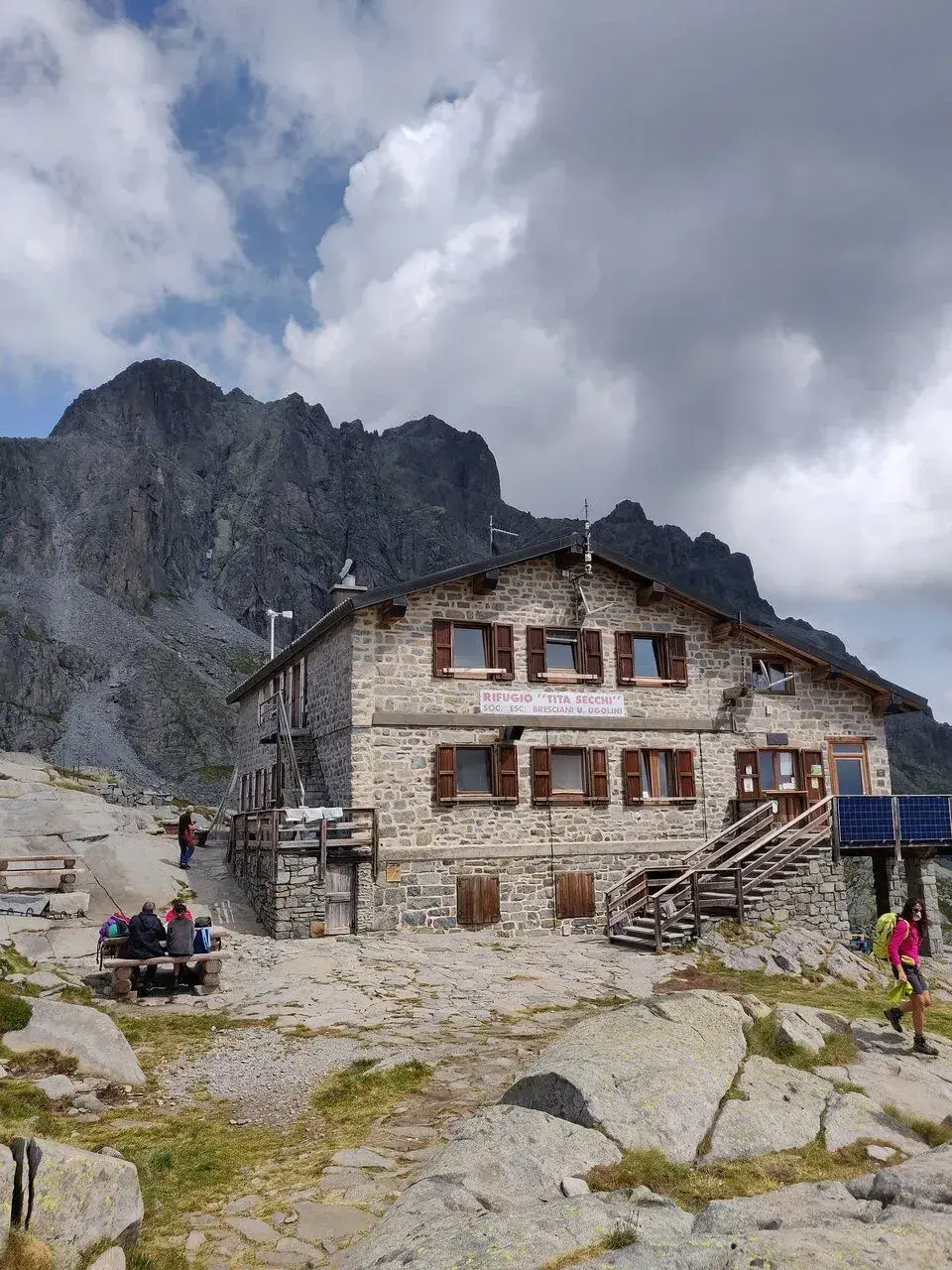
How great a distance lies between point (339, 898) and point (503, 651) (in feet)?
23.4

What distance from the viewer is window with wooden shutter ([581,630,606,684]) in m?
23.5

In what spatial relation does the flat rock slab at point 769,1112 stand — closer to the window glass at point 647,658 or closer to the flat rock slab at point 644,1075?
the flat rock slab at point 644,1075

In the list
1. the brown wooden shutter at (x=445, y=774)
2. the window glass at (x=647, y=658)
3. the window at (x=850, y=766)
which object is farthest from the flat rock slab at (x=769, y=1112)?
the window at (x=850, y=766)

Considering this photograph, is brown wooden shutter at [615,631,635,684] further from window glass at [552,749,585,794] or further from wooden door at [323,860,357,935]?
wooden door at [323,860,357,935]

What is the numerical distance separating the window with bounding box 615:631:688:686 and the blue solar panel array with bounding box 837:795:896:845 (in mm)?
5224

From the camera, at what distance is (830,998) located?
15.6 meters

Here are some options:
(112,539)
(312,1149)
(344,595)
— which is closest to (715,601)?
(344,595)

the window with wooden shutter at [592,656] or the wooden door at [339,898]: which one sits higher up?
the window with wooden shutter at [592,656]

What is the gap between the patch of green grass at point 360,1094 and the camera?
7781mm

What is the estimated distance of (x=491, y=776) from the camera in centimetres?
2217

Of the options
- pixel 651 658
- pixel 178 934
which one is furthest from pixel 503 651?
pixel 178 934

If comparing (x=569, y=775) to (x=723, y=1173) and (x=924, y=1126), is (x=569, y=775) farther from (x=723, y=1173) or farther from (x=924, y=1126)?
(x=723, y=1173)

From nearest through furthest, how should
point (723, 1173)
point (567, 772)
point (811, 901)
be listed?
Answer: point (723, 1173), point (811, 901), point (567, 772)

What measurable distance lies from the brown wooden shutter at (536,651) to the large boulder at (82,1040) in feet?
48.5
